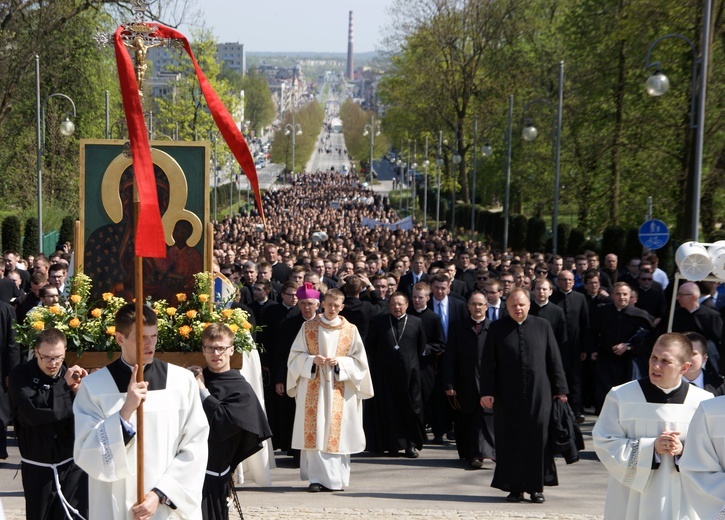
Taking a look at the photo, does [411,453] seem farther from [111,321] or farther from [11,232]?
[11,232]

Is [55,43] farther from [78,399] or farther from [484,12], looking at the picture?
[78,399]

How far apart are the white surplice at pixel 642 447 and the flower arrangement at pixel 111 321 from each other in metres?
4.04

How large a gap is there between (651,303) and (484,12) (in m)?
46.0

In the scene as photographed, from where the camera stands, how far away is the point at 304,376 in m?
11.8

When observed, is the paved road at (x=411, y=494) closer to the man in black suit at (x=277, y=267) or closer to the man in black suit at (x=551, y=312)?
the man in black suit at (x=551, y=312)

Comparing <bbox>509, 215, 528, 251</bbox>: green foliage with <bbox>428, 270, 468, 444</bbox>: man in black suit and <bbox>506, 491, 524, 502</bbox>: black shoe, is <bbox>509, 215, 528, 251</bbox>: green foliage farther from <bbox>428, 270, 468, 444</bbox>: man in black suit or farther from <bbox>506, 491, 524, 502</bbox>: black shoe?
<bbox>506, 491, 524, 502</bbox>: black shoe

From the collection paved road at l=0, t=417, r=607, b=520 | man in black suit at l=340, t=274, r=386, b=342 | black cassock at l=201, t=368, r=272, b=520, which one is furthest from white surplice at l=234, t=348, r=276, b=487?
man in black suit at l=340, t=274, r=386, b=342

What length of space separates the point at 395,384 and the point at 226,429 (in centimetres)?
578

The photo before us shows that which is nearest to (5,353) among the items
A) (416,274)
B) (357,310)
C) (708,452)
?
(357,310)

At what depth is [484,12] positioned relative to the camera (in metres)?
60.7

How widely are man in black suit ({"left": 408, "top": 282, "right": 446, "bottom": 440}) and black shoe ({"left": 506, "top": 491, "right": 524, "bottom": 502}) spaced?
314cm

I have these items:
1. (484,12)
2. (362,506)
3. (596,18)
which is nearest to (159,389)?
(362,506)

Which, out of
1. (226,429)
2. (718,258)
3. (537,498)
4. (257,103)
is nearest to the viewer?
(226,429)

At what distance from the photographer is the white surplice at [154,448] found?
6438 millimetres
